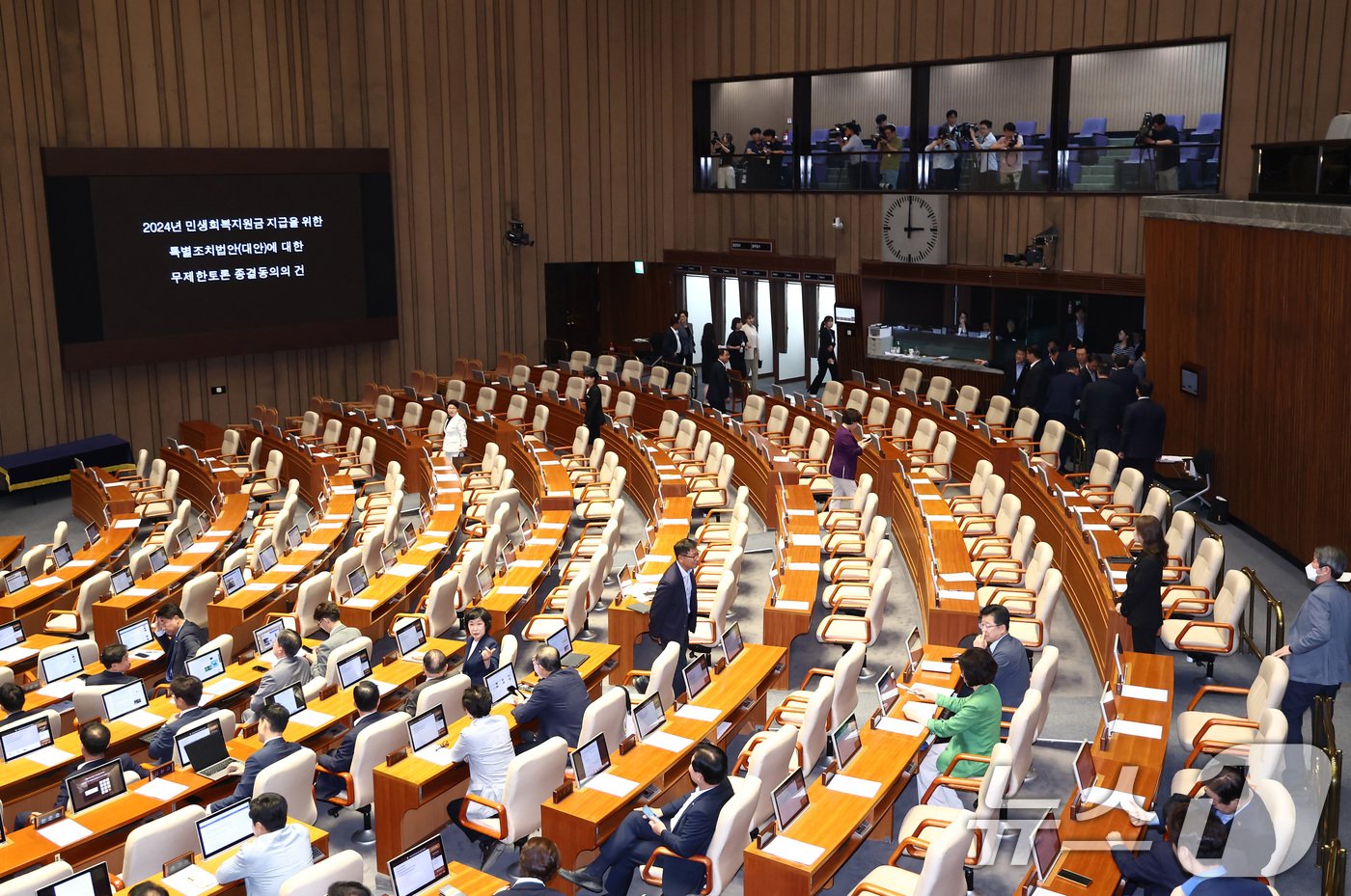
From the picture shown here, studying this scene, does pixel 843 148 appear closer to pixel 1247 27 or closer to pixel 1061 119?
pixel 1061 119

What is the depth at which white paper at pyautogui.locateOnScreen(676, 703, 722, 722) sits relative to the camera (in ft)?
24.0

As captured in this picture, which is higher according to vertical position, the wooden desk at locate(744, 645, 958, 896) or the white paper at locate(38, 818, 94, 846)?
the wooden desk at locate(744, 645, 958, 896)

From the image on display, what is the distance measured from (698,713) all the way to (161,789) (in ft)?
9.90

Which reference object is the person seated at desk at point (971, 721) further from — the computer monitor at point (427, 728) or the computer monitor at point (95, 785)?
the computer monitor at point (95, 785)

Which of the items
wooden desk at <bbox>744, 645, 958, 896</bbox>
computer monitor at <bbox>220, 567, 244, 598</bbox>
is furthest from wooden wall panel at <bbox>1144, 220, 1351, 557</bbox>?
computer monitor at <bbox>220, 567, 244, 598</bbox>

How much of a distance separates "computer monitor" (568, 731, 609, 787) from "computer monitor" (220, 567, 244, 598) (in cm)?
534

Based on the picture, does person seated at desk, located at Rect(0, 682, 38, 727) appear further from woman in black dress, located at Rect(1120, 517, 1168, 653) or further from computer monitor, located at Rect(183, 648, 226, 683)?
woman in black dress, located at Rect(1120, 517, 1168, 653)

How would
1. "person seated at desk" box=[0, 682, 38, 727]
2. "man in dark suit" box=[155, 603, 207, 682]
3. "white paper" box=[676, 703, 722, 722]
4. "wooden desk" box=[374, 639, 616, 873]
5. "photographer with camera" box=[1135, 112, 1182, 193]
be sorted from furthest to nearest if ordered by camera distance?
"photographer with camera" box=[1135, 112, 1182, 193] < "man in dark suit" box=[155, 603, 207, 682] < "person seated at desk" box=[0, 682, 38, 727] < "white paper" box=[676, 703, 722, 722] < "wooden desk" box=[374, 639, 616, 873]

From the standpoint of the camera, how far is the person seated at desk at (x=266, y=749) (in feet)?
21.7

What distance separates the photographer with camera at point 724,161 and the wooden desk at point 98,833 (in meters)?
Result: 17.0

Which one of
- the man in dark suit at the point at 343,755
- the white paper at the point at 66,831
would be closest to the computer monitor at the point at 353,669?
the man in dark suit at the point at 343,755

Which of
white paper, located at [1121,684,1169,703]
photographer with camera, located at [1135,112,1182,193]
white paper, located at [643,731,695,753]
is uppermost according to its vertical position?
photographer with camera, located at [1135,112,1182,193]

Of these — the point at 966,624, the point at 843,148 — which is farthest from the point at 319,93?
the point at 966,624

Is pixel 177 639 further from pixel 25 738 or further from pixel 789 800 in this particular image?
pixel 789 800
